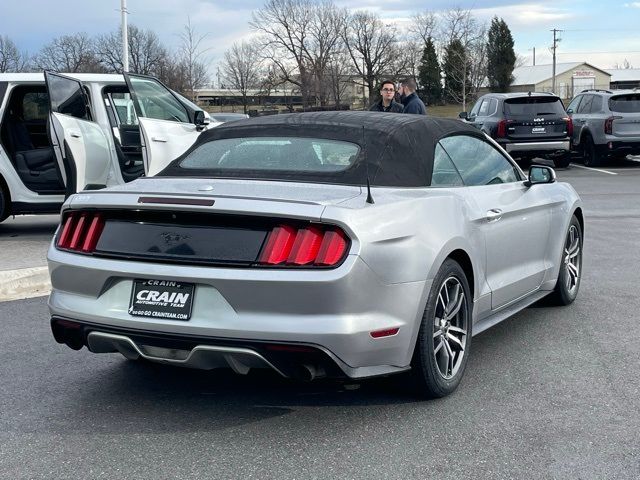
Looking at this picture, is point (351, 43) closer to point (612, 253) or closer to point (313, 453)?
point (612, 253)

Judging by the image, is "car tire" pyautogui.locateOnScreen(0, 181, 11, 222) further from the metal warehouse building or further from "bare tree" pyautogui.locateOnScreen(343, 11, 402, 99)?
the metal warehouse building

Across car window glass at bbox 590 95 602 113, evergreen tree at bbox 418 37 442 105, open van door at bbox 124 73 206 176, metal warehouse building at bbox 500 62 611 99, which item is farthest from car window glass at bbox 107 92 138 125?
metal warehouse building at bbox 500 62 611 99

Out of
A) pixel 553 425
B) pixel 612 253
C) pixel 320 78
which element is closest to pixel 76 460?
pixel 553 425

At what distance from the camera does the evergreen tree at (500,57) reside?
79.7m

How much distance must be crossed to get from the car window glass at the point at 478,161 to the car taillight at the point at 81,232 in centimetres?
208

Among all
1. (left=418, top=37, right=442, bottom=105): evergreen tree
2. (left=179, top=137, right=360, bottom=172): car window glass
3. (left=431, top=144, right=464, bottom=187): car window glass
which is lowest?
(left=418, top=37, right=442, bottom=105): evergreen tree

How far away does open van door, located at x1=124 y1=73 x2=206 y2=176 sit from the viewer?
904 cm

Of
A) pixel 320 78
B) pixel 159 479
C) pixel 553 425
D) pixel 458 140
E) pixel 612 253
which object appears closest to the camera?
pixel 159 479

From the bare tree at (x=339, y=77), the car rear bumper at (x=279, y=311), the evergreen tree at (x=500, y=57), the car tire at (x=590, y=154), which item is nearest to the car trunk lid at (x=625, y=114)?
the car tire at (x=590, y=154)

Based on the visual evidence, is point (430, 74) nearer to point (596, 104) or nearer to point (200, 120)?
point (596, 104)

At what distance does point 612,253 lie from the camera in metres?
8.86

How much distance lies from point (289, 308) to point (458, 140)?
6.81ft

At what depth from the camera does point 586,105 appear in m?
20.6

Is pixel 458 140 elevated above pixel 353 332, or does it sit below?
above
